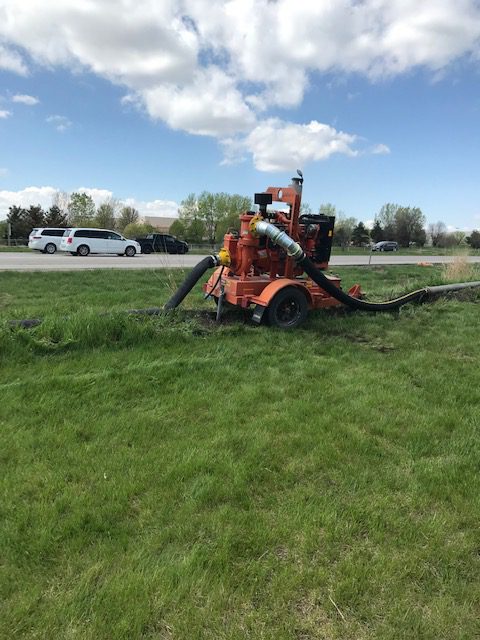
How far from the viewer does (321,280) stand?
742 cm

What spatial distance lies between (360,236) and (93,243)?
5113 centimetres

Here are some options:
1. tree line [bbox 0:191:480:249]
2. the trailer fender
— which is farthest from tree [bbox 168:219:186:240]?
the trailer fender

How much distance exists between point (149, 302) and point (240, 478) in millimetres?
6663

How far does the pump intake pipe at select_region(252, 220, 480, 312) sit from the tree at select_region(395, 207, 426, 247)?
69667mm

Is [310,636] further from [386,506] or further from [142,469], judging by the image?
[142,469]

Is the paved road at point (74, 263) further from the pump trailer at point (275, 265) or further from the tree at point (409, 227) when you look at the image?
the tree at point (409, 227)

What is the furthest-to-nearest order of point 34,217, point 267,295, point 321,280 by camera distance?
point 34,217, point 321,280, point 267,295

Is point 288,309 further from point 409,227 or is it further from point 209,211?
point 409,227

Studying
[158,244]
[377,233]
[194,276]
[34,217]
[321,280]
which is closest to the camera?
[194,276]

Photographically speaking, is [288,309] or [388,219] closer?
[288,309]

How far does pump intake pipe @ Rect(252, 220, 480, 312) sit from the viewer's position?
6754mm

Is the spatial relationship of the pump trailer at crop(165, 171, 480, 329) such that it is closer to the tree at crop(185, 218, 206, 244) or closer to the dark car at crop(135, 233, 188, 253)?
the dark car at crop(135, 233, 188, 253)

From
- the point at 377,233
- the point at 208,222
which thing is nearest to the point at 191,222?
the point at 208,222

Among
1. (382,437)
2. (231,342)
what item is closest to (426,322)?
(231,342)
